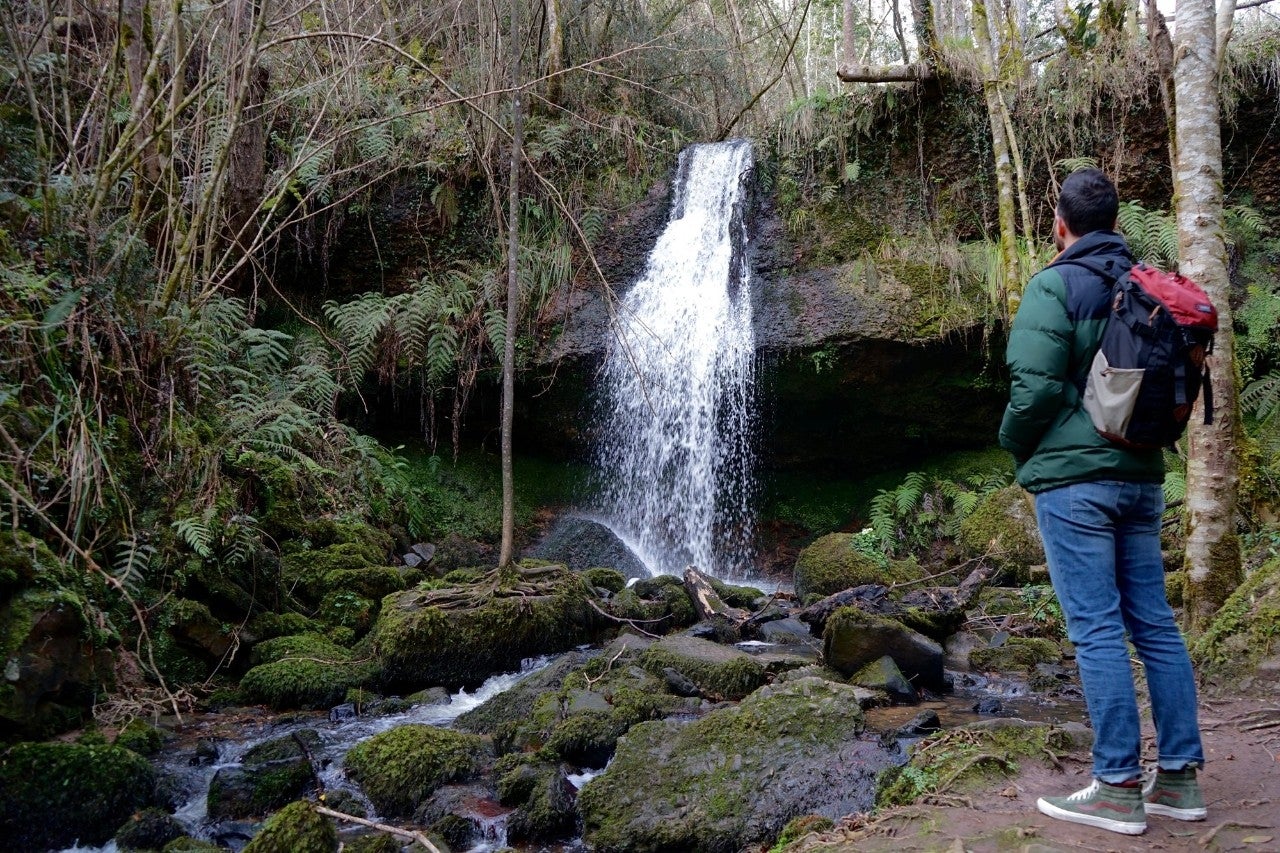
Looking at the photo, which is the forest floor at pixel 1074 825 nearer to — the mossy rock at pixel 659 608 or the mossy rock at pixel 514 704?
the mossy rock at pixel 514 704

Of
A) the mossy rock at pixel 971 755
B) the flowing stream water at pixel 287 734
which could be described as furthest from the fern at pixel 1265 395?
the flowing stream water at pixel 287 734

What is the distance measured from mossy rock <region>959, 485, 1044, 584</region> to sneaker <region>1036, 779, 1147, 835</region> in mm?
5602

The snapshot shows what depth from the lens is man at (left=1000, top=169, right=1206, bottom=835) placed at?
2240mm

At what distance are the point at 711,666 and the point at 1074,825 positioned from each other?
106 inches

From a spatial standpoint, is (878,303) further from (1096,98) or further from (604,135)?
(604,135)

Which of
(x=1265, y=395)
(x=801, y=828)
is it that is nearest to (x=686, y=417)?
(x=1265, y=395)

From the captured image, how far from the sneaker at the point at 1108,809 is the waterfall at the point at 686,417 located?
24.6 ft

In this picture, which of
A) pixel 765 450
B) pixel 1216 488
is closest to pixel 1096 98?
pixel 765 450

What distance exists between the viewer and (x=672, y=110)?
12875mm

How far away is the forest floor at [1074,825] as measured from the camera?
2.16m

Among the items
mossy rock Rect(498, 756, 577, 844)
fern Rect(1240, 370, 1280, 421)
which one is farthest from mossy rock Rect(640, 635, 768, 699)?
fern Rect(1240, 370, 1280, 421)

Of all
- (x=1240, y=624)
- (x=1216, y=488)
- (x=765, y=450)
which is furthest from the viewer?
(x=765, y=450)

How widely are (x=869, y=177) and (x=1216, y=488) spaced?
24.8ft

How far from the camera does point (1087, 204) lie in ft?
7.99
